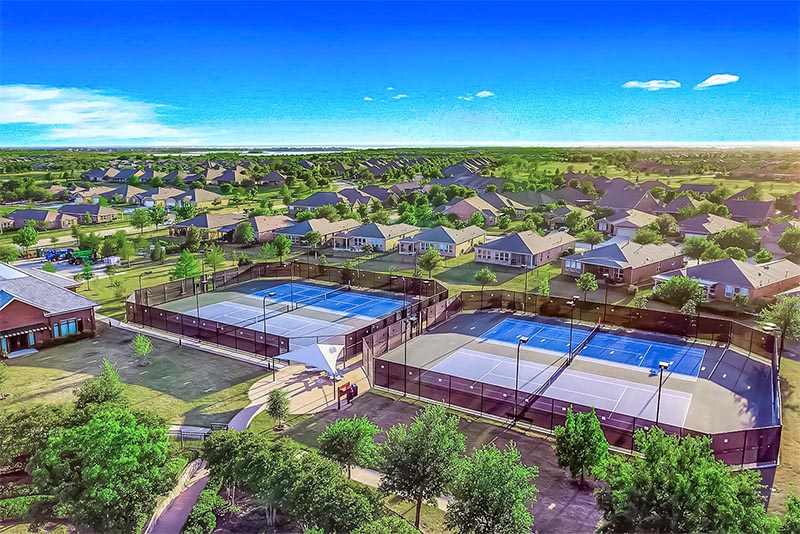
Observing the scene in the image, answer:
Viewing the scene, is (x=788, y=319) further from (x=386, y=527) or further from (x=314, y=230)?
(x=314, y=230)

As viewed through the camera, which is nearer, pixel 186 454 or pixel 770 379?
pixel 186 454

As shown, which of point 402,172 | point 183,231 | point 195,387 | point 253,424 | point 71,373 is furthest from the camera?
point 402,172

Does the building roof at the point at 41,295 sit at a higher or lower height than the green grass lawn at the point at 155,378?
higher

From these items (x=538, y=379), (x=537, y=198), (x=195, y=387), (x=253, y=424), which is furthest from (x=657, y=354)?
(x=537, y=198)

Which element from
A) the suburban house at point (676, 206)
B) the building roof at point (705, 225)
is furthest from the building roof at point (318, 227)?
the suburban house at point (676, 206)

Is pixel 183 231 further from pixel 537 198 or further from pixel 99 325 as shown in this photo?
pixel 537 198

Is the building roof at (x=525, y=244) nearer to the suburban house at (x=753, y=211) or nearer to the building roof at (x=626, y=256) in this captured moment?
the building roof at (x=626, y=256)

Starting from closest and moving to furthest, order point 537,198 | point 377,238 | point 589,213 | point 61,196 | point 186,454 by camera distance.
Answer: point 186,454, point 377,238, point 589,213, point 537,198, point 61,196
